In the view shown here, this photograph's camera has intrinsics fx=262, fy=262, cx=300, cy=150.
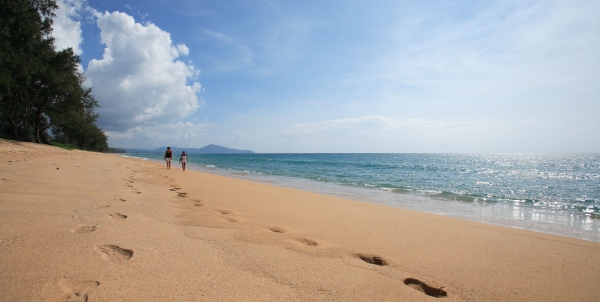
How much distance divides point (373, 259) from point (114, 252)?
9.72 feet

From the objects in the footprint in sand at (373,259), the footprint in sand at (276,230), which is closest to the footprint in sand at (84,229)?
the footprint in sand at (276,230)

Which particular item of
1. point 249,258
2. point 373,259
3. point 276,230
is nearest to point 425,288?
point 373,259

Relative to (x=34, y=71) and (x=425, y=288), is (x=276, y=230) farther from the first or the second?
(x=34, y=71)

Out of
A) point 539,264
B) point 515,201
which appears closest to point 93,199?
point 539,264

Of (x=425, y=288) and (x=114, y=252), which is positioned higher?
(x=114, y=252)

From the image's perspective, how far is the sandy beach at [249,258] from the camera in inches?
86.4

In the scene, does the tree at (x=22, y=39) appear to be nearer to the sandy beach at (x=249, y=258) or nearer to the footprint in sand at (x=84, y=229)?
the sandy beach at (x=249, y=258)

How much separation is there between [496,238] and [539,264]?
4.03 feet

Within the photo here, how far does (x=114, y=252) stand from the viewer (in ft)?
8.91

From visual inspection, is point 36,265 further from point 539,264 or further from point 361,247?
point 539,264

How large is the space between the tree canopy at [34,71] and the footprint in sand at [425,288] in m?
24.2

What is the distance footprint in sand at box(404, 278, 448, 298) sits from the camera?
8.77 feet

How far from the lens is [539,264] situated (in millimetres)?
3754

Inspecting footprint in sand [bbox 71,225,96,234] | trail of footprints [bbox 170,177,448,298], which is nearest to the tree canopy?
footprint in sand [bbox 71,225,96,234]
